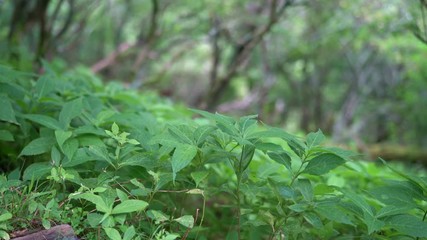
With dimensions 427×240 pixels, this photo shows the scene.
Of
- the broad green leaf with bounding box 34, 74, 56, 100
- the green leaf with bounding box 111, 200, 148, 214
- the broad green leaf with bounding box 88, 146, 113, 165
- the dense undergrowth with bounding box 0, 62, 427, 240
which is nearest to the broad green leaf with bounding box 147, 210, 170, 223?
the dense undergrowth with bounding box 0, 62, 427, 240

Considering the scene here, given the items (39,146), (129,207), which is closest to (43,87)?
(39,146)

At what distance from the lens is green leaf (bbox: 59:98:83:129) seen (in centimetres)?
201

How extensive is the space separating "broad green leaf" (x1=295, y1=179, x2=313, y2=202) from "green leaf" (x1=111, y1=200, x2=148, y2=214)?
640 mm

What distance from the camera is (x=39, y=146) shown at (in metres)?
1.95

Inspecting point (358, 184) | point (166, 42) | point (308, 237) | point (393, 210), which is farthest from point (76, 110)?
point (166, 42)

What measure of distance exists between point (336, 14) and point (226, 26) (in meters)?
2.36

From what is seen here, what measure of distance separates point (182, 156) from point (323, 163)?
1.97 ft

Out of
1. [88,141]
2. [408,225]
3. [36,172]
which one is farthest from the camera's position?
[88,141]

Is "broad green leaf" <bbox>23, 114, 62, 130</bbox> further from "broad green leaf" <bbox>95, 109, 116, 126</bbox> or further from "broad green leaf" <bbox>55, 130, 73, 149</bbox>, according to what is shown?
"broad green leaf" <bbox>95, 109, 116, 126</bbox>

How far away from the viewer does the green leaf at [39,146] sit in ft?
6.26

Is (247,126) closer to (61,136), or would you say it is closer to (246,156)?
(246,156)

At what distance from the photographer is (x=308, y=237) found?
1.85 m

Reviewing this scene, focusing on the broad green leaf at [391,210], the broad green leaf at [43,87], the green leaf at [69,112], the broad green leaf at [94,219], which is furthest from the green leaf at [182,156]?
the broad green leaf at [43,87]

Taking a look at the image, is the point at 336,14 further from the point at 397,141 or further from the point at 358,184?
the point at 358,184
